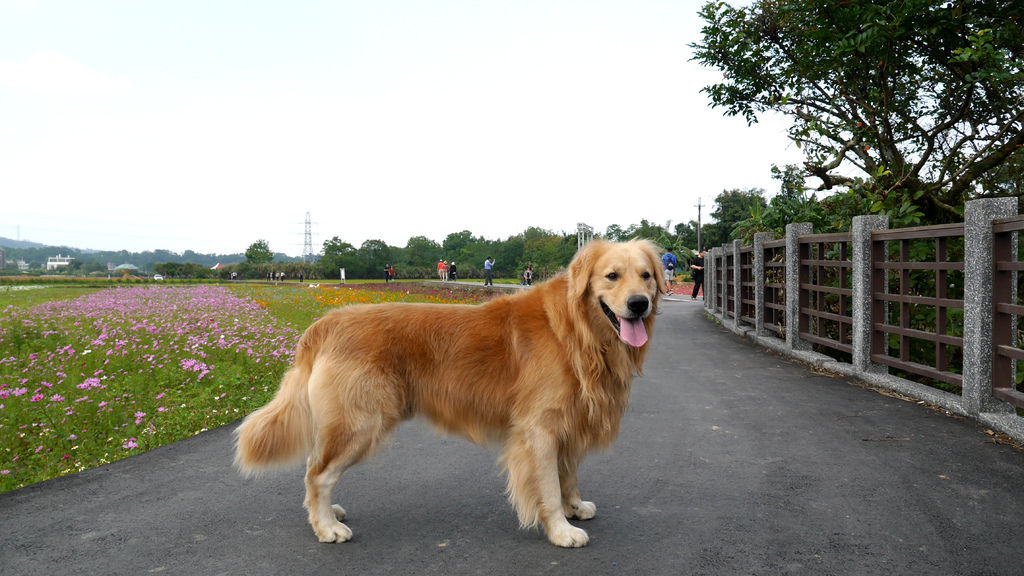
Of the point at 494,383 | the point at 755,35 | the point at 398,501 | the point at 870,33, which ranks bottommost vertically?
the point at 398,501

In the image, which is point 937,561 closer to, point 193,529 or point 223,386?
point 193,529

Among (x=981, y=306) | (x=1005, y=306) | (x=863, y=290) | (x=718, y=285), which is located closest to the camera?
(x=1005, y=306)

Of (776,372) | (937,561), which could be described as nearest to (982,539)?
(937,561)

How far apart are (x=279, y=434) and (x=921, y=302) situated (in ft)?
21.3

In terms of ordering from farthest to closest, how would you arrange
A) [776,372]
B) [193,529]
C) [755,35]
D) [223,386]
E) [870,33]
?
[755,35], [870,33], [776,372], [223,386], [193,529]

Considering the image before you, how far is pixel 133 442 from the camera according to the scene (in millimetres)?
5090

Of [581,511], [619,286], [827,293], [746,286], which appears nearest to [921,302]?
[827,293]

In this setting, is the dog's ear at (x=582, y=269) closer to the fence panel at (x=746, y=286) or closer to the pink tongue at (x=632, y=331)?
the pink tongue at (x=632, y=331)

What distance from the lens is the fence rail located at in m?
5.31

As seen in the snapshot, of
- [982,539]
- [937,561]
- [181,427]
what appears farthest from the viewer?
[181,427]

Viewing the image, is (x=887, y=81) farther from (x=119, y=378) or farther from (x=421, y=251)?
(x=421, y=251)

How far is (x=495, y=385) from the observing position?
11.8ft

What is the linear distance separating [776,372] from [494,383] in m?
6.21

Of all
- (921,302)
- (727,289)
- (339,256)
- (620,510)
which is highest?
(339,256)
